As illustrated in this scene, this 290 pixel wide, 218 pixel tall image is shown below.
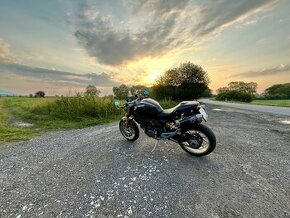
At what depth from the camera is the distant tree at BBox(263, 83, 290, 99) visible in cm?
4793

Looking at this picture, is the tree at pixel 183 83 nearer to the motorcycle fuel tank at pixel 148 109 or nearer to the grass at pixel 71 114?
the grass at pixel 71 114

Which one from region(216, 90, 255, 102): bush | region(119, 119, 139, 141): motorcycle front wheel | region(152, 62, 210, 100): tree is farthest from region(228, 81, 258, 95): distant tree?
region(119, 119, 139, 141): motorcycle front wheel

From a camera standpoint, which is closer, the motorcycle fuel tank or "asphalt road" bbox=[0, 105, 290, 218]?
"asphalt road" bbox=[0, 105, 290, 218]

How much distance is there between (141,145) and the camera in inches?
177

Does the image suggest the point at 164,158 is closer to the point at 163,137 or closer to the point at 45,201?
the point at 163,137

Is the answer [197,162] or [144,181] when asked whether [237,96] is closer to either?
[197,162]

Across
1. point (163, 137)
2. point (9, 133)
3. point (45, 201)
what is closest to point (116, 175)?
point (45, 201)

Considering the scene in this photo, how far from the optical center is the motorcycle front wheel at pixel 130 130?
4724 mm

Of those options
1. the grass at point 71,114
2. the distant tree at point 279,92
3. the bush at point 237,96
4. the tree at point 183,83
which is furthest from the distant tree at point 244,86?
the grass at point 71,114

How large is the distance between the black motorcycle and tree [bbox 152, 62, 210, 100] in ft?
53.7

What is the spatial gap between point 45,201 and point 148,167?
1.71 metres

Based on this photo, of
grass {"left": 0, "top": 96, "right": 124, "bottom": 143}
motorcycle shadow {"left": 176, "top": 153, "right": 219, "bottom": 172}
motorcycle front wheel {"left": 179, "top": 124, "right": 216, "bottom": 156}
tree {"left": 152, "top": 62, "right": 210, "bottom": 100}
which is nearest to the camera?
motorcycle shadow {"left": 176, "top": 153, "right": 219, "bottom": 172}

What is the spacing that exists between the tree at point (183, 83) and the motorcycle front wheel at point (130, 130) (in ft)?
51.4

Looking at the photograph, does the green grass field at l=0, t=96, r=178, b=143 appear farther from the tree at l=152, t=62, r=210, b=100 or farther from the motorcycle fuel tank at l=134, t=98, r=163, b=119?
the tree at l=152, t=62, r=210, b=100
